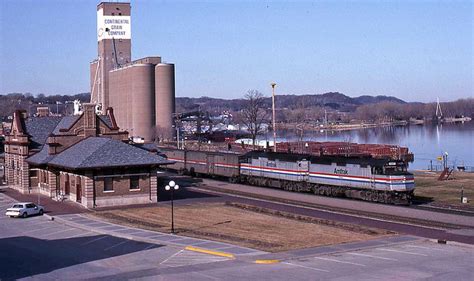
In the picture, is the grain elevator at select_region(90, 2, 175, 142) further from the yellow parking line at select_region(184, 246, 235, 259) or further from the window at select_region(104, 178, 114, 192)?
the yellow parking line at select_region(184, 246, 235, 259)

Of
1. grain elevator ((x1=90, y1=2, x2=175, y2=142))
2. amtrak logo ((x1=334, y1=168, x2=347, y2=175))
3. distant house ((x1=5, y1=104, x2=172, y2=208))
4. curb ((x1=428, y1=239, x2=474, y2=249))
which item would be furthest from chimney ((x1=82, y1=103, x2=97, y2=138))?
grain elevator ((x1=90, y1=2, x2=175, y2=142))

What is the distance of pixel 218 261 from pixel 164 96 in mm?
137138

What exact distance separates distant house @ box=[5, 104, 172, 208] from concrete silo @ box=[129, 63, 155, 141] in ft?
302

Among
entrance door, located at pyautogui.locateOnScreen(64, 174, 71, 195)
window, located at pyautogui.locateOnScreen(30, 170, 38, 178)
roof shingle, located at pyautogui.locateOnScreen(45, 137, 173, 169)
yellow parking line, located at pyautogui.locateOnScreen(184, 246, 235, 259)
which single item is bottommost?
yellow parking line, located at pyautogui.locateOnScreen(184, 246, 235, 259)

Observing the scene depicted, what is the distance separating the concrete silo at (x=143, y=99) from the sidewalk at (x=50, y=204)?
319 feet

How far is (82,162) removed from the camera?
53.3 meters

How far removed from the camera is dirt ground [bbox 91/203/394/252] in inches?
1480

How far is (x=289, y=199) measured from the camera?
5828 centimetres

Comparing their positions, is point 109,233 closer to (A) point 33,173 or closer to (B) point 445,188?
(A) point 33,173

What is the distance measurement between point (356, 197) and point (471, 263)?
26.5 metres

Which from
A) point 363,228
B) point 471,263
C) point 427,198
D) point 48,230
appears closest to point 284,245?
point 363,228

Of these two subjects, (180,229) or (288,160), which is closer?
(180,229)

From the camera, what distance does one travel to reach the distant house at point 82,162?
5422cm

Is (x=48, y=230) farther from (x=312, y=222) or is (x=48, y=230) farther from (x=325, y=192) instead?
(x=325, y=192)
